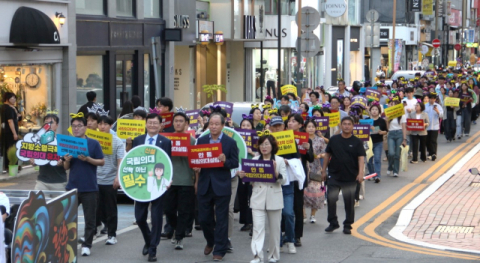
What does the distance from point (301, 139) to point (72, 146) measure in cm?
306

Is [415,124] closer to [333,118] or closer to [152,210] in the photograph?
[333,118]

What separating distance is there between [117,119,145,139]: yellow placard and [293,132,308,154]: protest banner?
2.35m

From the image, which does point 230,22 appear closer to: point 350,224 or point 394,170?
point 394,170

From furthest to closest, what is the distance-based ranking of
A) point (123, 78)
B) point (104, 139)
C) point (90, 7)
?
point (123, 78) → point (90, 7) → point (104, 139)

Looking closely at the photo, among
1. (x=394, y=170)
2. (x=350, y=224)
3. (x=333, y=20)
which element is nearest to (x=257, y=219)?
(x=350, y=224)

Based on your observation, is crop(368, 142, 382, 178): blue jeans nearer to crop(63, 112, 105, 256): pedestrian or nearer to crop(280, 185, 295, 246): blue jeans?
crop(280, 185, 295, 246): blue jeans

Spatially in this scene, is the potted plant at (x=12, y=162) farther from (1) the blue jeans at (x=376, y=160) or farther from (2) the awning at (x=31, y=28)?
(1) the blue jeans at (x=376, y=160)

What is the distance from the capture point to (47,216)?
6820 millimetres

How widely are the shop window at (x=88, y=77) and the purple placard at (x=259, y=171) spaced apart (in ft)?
43.3

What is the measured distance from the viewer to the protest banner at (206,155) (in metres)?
10.4

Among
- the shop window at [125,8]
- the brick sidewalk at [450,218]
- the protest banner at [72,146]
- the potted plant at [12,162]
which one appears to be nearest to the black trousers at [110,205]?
the protest banner at [72,146]

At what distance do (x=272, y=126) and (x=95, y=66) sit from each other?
13.9 metres

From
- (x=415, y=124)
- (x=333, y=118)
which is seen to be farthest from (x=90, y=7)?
(x=333, y=118)

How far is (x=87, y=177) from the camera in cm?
1073
